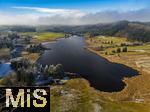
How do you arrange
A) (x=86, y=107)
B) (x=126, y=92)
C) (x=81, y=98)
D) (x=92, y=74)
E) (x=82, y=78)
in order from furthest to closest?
1. (x=92, y=74)
2. (x=82, y=78)
3. (x=126, y=92)
4. (x=81, y=98)
5. (x=86, y=107)

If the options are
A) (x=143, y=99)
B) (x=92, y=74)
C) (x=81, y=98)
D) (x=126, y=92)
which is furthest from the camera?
(x=92, y=74)

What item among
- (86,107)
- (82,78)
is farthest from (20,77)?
(86,107)

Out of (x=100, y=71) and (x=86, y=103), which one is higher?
(x=86, y=103)

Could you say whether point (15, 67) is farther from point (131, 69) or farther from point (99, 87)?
point (131, 69)

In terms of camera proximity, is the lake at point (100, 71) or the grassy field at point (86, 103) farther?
the lake at point (100, 71)

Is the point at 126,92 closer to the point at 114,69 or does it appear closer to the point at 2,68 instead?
the point at 114,69

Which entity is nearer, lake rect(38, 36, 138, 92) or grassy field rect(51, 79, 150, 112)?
grassy field rect(51, 79, 150, 112)

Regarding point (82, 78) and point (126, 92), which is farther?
point (82, 78)

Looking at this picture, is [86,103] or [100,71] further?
[100,71]

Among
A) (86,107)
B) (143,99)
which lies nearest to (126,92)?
(143,99)
